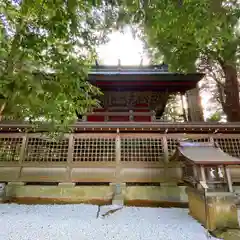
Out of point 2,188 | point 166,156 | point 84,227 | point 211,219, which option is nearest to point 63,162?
point 2,188

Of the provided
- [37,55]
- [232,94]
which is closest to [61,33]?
[37,55]

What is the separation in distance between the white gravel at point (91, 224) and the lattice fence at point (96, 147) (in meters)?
1.63

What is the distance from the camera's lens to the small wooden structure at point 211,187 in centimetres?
404

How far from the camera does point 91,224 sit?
4441mm

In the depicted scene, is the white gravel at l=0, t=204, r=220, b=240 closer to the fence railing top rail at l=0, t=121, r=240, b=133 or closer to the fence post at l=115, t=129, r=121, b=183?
the fence post at l=115, t=129, r=121, b=183

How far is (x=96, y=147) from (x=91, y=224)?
9.35 ft

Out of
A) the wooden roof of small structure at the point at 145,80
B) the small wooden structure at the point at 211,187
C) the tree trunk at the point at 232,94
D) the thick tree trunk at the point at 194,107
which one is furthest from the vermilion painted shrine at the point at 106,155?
the tree trunk at the point at 232,94

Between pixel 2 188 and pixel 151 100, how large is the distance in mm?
7005

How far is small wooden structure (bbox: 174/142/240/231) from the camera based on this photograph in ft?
13.2

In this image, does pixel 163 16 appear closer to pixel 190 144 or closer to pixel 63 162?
pixel 190 144

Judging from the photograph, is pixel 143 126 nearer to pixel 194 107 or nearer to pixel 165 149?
pixel 165 149

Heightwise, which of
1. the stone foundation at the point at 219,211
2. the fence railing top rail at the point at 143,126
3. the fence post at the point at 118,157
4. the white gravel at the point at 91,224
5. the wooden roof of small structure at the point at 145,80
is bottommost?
the white gravel at the point at 91,224

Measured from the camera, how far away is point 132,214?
519 centimetres

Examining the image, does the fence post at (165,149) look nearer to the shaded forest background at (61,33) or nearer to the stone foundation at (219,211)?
the stone foundation at (219,211)
